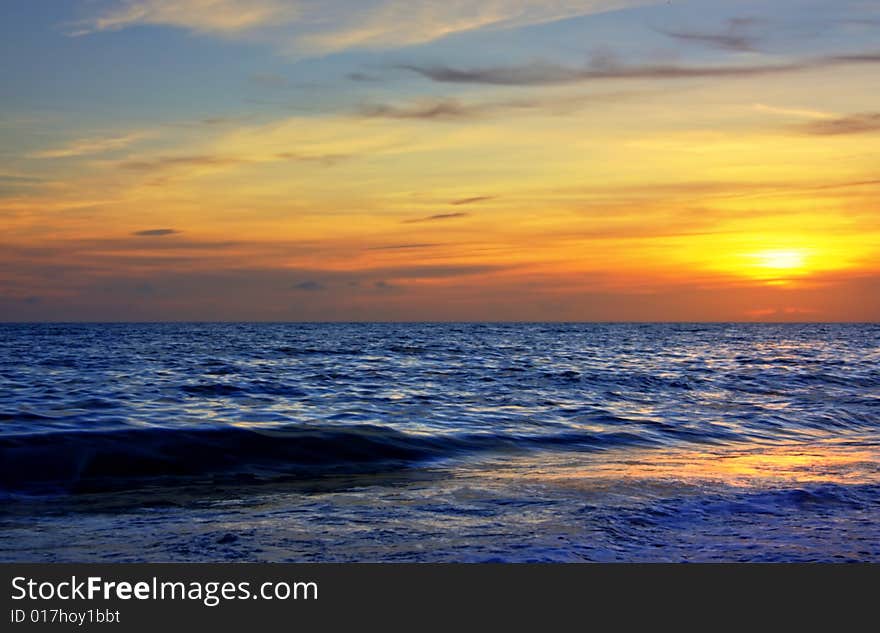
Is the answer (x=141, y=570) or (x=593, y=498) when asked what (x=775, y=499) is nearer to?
(x=593, y=498)

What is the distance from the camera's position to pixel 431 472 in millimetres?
12289

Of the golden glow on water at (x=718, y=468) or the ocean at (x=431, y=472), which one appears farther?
the golden glow on water at (x=718, y=468)

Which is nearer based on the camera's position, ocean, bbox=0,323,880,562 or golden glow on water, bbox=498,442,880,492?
ocean, bbox=0,323,880,562

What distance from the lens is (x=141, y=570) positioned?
633cm

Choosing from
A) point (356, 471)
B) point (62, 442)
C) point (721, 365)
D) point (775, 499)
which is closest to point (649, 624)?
point (775, 499)

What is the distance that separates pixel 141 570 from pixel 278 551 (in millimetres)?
1218

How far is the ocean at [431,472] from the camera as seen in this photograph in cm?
739

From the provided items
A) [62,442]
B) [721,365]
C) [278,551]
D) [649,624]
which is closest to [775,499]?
[649,624]

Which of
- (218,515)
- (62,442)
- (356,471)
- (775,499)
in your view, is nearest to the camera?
(218,515)

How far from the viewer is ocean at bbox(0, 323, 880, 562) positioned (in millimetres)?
7395

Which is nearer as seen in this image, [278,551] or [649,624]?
[649,624]

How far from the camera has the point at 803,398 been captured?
2506 cm

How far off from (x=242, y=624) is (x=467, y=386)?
21.9 meters

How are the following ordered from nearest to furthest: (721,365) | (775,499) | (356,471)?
(775,499) → (356,471) → (721,365)
